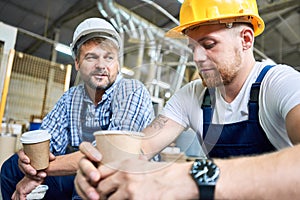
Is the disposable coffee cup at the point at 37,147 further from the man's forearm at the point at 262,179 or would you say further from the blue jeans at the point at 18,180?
the man's forearm at the point at 262,179

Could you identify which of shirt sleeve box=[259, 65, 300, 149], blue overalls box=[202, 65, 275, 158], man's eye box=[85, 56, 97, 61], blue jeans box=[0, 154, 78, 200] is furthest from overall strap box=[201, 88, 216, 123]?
blue jeans box=[0, 154, 78, 200]

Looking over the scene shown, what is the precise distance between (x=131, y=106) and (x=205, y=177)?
16cm

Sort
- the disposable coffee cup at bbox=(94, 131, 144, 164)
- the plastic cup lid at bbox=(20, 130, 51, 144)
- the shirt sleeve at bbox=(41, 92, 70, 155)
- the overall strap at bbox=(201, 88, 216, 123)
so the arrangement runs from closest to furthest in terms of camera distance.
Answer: the disposable coffee cup at bbox=(94, 131, 144, 164)
the plastic cup lid at bbox=(20, 130, 51, 144)
the overall strap at bbox=(201, 88, 216, 123)
the shirt sleeve at bbox=(41, 92, 70, 155)

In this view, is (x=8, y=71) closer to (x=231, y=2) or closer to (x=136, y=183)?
(x=231, y=2)

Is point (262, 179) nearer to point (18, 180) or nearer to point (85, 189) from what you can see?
point (85, 189)

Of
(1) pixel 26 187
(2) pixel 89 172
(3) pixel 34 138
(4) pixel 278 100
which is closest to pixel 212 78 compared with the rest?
(4) pixel 278 100

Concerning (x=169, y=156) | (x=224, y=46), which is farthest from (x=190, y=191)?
(x=224, y=46)

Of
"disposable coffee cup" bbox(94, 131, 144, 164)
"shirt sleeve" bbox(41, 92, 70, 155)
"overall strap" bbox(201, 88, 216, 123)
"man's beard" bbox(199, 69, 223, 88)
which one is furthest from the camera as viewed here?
"shirt sleeve" bbox(41, 92, 70, 155)

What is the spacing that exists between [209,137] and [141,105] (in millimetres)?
191

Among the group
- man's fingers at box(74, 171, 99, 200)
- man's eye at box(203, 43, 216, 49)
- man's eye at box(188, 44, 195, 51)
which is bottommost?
man's fingers at box(74, 171, 99, 200)

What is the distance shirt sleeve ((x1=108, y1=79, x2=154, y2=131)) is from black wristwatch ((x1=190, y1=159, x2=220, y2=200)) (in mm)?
107

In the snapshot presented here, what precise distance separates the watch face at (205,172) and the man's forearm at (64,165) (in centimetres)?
39

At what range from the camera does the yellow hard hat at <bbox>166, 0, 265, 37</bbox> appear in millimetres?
688

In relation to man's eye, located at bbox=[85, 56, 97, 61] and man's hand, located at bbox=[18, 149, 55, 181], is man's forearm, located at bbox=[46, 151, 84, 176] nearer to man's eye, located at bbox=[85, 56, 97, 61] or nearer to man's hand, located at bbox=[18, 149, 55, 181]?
man's hand, located at bbox=[18, 149, 55, 181]
